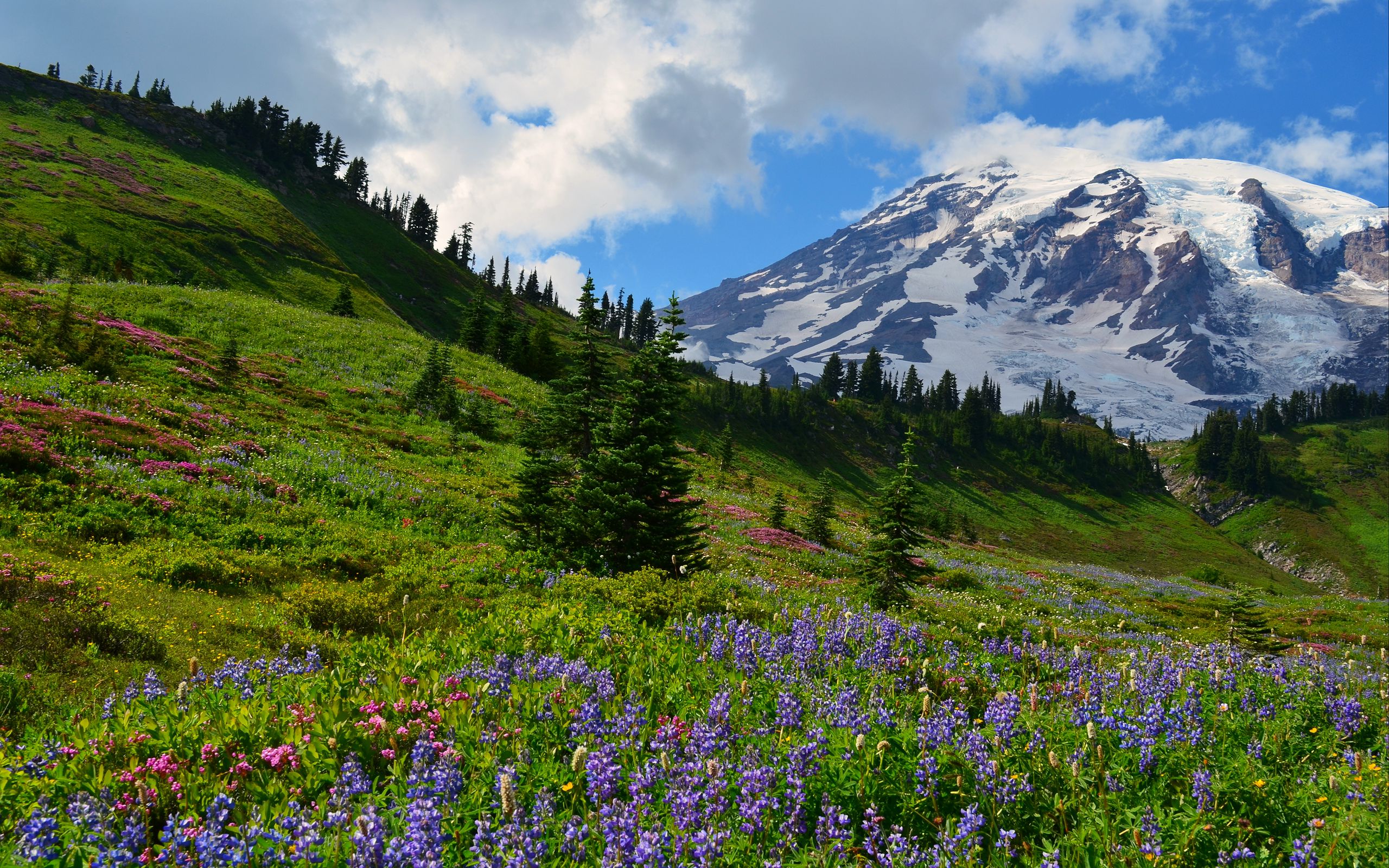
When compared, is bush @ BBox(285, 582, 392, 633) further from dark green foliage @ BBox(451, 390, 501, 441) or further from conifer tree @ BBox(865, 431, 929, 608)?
dark green foliage @ BBox(451, 390, 501, 441)

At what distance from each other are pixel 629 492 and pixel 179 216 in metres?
99.2

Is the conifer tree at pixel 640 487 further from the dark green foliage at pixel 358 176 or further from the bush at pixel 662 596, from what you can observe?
the dark green foliage at pixel 358 176

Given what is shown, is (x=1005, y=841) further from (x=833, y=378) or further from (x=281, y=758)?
(x=833, y=378)

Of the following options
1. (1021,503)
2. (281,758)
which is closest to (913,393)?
(1021,503)

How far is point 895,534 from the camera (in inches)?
702

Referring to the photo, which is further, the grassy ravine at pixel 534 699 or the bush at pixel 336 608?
the bush at pixel 336 608

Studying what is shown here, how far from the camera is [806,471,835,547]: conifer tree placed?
36562mm

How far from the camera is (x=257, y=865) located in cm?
308

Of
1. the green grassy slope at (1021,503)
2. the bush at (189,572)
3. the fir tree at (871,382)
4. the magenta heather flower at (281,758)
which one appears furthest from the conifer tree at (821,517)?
the fir tree at (871,382)

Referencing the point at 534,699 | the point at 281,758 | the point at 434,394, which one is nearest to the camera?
the point at 281,758

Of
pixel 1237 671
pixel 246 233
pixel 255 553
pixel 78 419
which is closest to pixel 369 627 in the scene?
pixel 255 553

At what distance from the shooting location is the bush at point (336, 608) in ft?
36.3

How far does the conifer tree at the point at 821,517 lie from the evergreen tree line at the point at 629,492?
2091 cm

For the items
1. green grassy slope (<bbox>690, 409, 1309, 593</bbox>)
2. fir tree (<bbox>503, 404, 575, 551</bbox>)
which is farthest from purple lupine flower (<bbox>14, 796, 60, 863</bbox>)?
green grassy slope (<bbox>690, 409, 1309, 593</bbox>)
